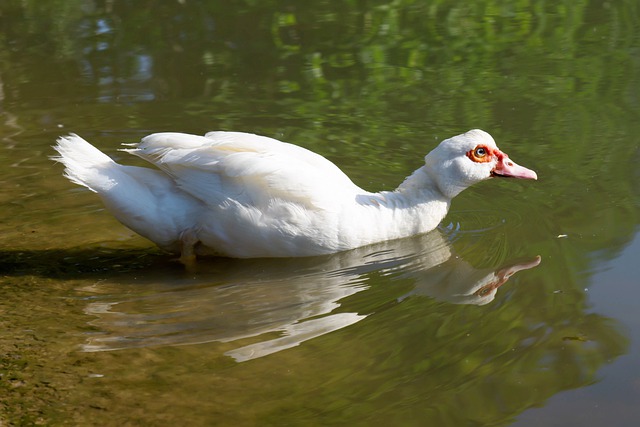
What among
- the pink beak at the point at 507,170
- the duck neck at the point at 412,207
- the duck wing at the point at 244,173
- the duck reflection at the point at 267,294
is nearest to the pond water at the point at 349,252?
the duck reflection at the point at 267,294

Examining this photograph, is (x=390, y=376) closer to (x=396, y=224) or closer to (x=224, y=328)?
(x=224, y=328)

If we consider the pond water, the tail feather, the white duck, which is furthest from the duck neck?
the tail feather

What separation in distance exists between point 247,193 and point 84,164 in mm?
1066

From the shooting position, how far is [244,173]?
5.78 m

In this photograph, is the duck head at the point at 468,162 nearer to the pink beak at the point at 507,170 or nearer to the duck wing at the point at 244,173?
the pink beak at the point at 507,170

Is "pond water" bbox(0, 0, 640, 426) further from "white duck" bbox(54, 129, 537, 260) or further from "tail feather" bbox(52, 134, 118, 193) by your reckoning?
"tail feather" bbox(52, 134, 118, 193)

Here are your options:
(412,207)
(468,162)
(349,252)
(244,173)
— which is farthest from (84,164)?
(468,162)

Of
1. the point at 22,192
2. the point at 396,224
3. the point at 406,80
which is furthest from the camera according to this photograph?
the point at 406,80

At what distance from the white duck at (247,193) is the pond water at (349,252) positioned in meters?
0.19

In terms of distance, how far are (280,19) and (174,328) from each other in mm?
6645

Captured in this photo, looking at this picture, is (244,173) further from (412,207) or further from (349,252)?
(412,207)

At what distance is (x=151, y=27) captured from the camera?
430 inches

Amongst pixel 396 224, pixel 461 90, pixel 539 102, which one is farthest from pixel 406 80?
pixel 396 224

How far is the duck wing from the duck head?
63 centimetres
